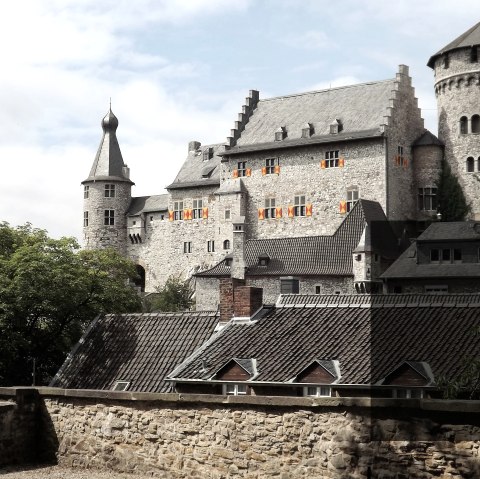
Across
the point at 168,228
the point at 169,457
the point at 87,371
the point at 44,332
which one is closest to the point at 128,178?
the point at 168,228

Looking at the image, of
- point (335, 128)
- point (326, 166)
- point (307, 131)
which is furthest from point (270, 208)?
point (335, 128)

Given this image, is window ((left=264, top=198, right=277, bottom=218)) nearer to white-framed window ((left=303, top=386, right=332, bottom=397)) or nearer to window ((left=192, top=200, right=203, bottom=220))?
window ((left=192, top=200, right=203, bottom=220))

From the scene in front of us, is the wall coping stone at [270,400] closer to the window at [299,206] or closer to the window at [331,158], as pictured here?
the window at [331,158]

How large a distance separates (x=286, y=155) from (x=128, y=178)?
64.5ft

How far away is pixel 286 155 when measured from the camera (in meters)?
66.9

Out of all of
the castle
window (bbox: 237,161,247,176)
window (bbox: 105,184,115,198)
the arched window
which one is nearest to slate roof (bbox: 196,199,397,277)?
the castle

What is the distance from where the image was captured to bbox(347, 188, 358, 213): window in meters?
63.3

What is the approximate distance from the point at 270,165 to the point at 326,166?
14.4 ft

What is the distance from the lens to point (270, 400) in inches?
436

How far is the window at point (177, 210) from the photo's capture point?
248 ft

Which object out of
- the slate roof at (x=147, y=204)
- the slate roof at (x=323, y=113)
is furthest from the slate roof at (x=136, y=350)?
the slate roof at (x=147, y=204)

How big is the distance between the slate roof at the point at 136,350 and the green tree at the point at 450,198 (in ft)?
129

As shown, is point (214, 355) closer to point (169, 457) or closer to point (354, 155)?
point (169, 457)

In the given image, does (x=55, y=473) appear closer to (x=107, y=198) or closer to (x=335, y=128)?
(x=335, y=128)
